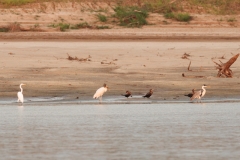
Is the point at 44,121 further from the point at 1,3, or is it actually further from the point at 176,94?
the point at 1,3

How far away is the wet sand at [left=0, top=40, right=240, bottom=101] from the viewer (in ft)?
60.5

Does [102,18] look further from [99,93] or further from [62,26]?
[99,93]

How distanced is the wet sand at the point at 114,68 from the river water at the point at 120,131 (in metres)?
1.39

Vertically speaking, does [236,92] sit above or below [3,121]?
above

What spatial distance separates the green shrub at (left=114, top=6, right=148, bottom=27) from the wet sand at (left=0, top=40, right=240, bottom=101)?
5.21 metres

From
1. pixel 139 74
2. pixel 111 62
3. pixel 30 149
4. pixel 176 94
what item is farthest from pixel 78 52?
pixel 30 149

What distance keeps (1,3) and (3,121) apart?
23629mm

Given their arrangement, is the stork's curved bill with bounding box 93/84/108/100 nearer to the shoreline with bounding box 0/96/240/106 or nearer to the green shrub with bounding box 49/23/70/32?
the shoreline with bounding box 0/96/240/106

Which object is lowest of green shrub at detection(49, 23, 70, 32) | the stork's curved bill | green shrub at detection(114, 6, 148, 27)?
the stork's curved bill

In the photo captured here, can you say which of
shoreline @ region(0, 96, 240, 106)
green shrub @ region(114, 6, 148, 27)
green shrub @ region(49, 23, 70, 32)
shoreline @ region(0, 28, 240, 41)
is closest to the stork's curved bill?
shoreline @ region(0, 96, 240, 106)

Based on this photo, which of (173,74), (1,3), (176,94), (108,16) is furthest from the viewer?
(1,3)

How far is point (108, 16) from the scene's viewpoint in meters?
34.3

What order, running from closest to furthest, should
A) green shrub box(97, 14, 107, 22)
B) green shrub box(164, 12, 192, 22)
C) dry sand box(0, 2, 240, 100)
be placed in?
dry sand box(0, 2, 240, 100) → green shrub box(97, 14, 107, 22) → green shrub box(164, 12, 192, 22)

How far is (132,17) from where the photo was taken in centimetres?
3375
